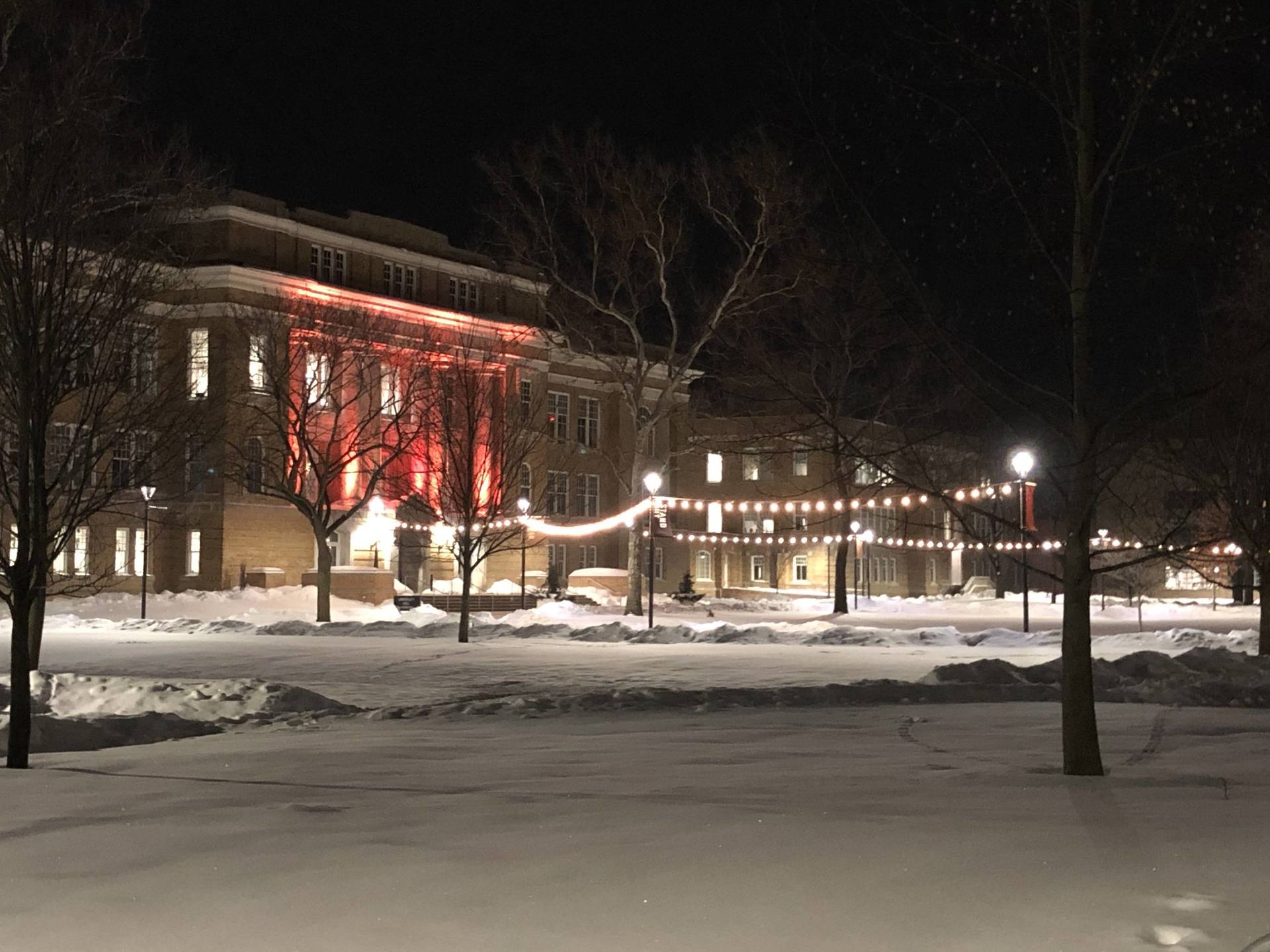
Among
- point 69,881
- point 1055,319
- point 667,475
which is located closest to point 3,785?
point 69,881

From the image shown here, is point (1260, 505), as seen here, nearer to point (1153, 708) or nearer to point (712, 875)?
point (1153, 708)

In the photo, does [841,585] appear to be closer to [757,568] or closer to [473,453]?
[473,453]

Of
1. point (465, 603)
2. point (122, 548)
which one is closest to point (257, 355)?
point (122, 548)

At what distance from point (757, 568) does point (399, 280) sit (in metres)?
30.0

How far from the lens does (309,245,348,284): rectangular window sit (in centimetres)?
5891

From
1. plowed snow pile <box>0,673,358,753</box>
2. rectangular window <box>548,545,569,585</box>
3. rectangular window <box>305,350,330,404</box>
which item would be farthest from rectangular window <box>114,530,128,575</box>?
plowed snow pile <box>0,673,358,753</box>

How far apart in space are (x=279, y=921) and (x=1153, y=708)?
12.6 meters

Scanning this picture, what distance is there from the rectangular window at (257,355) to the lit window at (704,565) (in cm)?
3819

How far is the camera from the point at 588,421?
7219cm

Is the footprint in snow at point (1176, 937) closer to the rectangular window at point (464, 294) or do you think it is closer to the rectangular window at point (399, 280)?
the rectangular window at point (399, 280)

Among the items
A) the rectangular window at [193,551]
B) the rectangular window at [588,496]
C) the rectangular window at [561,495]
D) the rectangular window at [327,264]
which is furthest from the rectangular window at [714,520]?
the rectangular window at [193,551]

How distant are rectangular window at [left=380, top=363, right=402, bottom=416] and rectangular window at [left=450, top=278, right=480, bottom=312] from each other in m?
6.26

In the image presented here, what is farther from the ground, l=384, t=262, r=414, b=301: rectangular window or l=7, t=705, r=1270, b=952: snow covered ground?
l=384, t=262, r=414, b=301: rectangular window

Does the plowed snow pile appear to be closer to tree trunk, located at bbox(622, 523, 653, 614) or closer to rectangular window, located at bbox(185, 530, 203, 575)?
tree trunk, located at bbox(622, 523, 653, 614)
